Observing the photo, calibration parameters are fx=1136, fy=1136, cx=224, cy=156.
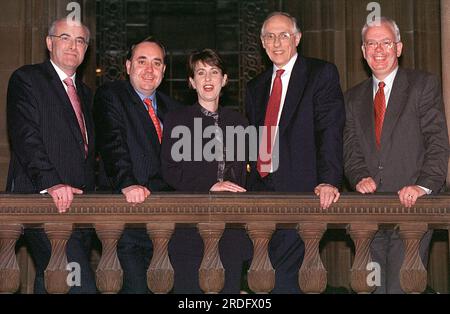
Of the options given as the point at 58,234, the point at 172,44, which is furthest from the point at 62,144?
the point at 172,44

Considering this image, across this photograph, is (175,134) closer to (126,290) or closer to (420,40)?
(126,290)

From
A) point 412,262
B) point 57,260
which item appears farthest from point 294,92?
point 57,260

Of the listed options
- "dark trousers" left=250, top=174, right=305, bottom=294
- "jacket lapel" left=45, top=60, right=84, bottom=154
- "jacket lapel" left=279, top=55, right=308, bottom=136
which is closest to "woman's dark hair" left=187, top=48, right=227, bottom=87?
"jacket lapel" left=279, top=55, right=308, bottom=136

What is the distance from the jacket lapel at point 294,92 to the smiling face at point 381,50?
0.43m

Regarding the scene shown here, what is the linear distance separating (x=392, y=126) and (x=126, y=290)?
1976mm

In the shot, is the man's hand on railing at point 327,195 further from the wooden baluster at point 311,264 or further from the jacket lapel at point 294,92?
the jacket lapel at point 294,92

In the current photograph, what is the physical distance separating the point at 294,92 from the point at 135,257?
1456 millimetres

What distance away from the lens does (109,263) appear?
6.80 metres

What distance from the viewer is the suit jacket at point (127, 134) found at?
23.2 feet

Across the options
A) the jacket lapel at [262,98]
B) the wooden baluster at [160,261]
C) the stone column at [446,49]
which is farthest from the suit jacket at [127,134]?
the stone column at [446,49]

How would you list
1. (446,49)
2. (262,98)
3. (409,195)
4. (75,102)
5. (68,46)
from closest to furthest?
(409,195)
(68,46)
(75,102)
(262,98)
(446,49)

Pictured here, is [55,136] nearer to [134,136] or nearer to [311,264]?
[134,136]

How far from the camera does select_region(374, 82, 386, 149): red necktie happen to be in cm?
730

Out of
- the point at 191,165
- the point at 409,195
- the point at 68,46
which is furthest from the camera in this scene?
the point at 68,46
